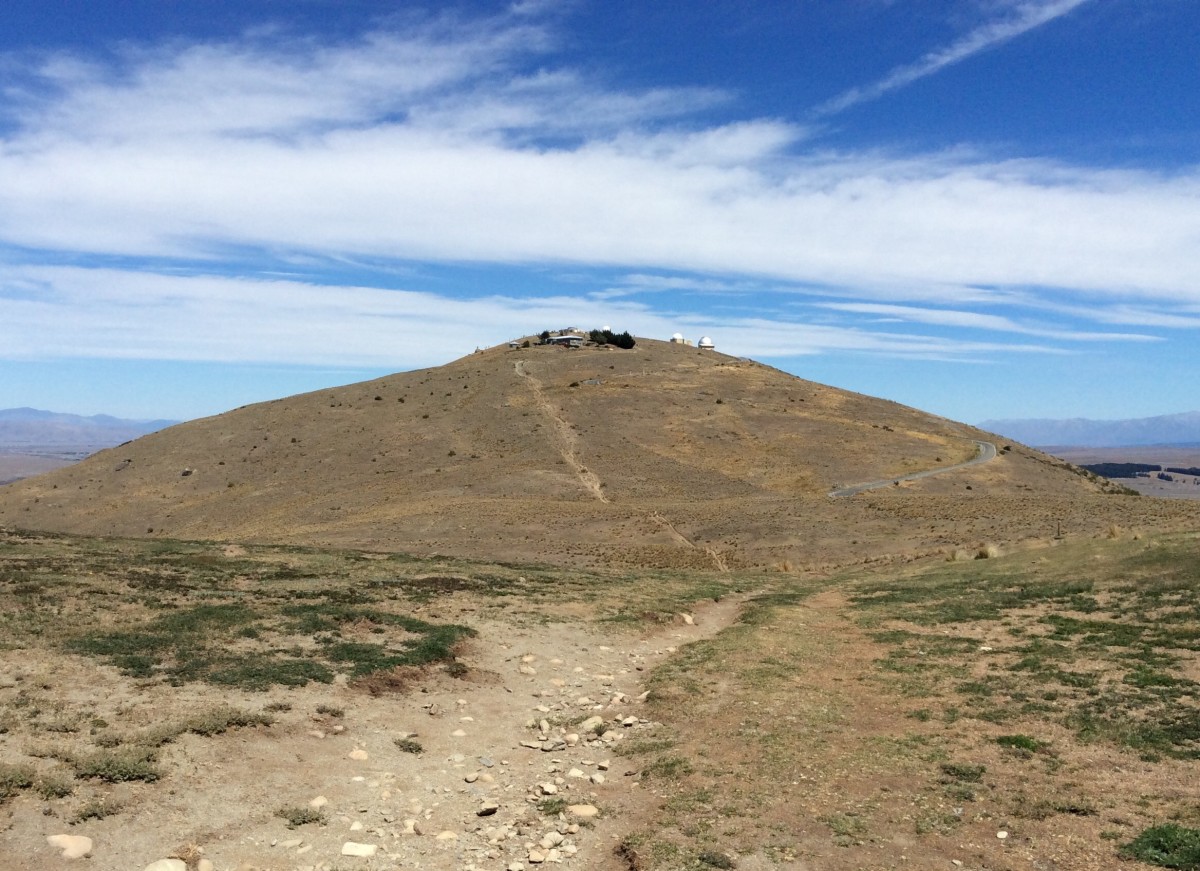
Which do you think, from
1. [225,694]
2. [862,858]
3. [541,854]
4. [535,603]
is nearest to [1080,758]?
[862,858]

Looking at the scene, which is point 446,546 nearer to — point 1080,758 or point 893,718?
point 893,718

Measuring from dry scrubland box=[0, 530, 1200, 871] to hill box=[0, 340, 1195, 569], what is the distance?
2380 centimetres

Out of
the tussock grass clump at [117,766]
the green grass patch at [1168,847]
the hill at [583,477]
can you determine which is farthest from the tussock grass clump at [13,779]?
the hill at [583,477]

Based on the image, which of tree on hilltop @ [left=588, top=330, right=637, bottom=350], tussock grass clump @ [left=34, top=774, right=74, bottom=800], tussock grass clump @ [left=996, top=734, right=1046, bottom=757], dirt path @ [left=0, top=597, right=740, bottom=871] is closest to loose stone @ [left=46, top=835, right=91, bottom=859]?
dirt path @ [left=0, top=597, right=740, bottom=871]

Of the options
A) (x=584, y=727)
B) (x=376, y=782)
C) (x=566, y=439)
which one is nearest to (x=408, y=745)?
(x=376, y=782)

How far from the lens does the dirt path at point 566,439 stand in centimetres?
6962

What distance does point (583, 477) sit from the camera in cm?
7169

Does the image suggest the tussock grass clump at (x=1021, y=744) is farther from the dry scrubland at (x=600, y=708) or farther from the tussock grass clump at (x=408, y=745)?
the tussock grass clump at (x=408, y=745)

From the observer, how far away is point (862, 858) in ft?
31.3

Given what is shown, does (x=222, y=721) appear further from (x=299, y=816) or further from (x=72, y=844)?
(x=72, y=844)

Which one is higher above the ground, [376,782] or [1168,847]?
[1168,847]

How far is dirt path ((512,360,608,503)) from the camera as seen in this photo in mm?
69625

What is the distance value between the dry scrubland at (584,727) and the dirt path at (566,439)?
43.9 metres

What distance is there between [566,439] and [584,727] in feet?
224
